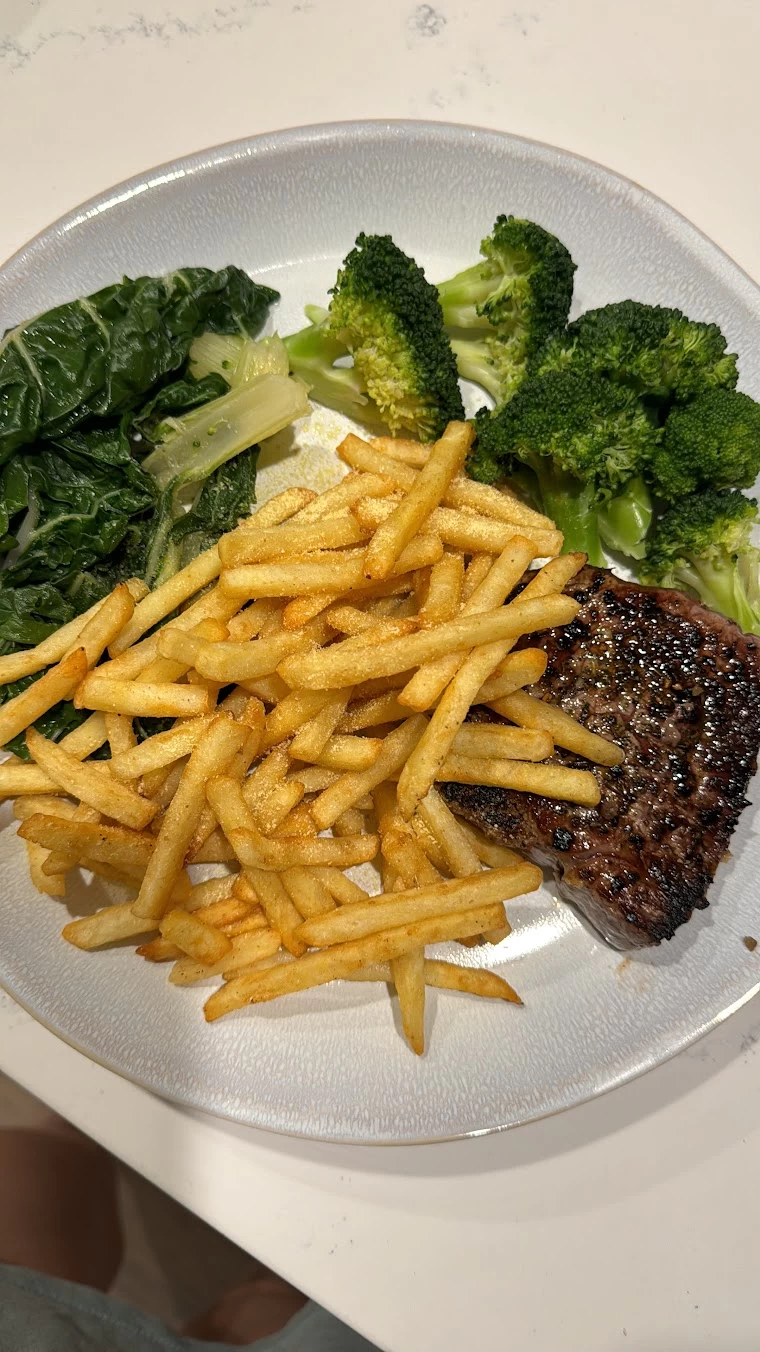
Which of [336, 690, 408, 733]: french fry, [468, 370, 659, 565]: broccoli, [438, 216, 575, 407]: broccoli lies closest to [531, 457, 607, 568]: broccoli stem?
[468, 370, 659, 565]: broccoli

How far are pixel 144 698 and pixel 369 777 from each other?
76 centimetres

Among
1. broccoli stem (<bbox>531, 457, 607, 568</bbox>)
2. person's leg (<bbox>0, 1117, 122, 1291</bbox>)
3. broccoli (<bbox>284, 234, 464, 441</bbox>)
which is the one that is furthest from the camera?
person's leg (<bbox>0, 1117, 122, 1291</bbox>)

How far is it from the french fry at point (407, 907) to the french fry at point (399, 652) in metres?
0.62

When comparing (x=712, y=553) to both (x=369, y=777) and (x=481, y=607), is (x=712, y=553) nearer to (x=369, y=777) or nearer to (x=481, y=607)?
(x=481, y=607)

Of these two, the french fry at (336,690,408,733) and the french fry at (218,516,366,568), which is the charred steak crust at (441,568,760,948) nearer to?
the french fry at (336,690,408,733)

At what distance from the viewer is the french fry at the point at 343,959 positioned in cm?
245

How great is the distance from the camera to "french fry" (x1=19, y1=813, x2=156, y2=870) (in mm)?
2457

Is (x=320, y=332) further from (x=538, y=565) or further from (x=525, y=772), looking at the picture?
(x=525, y=772)

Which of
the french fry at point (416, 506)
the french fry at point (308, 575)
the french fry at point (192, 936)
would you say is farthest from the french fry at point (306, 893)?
the french fry at point (416, 506)

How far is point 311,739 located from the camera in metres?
2.46

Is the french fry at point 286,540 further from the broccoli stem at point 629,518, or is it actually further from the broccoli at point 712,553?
the broccoli at point 712,553

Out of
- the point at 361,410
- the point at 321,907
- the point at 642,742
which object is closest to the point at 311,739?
the point at 321,907

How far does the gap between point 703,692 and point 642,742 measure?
273 mm

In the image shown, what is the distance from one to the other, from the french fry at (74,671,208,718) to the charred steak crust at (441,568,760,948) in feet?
2.95
